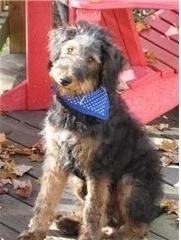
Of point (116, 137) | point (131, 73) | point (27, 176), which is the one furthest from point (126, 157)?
point (131, 73)

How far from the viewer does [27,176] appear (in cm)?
488

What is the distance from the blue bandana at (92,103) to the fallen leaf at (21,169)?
3.58ft

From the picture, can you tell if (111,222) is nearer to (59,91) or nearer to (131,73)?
(59,91)

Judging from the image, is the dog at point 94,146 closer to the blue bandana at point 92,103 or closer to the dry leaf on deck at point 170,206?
the blue bandana at point 92,103

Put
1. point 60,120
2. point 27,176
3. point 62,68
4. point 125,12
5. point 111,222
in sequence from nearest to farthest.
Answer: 1. point 62,68
2. point 60,120
3. point 111,222
4. point 27,176
5. point 125,12

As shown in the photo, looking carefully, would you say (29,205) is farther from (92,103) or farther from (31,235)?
(92,103)

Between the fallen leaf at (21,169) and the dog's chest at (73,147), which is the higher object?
the dog's chest at (73,147)

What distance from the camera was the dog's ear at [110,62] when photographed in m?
3.85

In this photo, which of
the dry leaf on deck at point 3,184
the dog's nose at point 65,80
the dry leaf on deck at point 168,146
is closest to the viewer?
the dog's nose at point 65,80

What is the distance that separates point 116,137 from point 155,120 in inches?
77.9

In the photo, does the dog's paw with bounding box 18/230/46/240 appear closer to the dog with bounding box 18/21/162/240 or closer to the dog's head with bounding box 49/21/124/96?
the dog with bounding box 18/21/162/240

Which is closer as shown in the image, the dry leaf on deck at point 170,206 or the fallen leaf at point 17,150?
the dry leaf on deck at point 170,206

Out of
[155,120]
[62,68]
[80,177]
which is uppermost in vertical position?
[62,68]

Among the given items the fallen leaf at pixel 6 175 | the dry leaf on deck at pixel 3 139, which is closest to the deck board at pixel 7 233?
the fallen leaf at pixel 6 175
